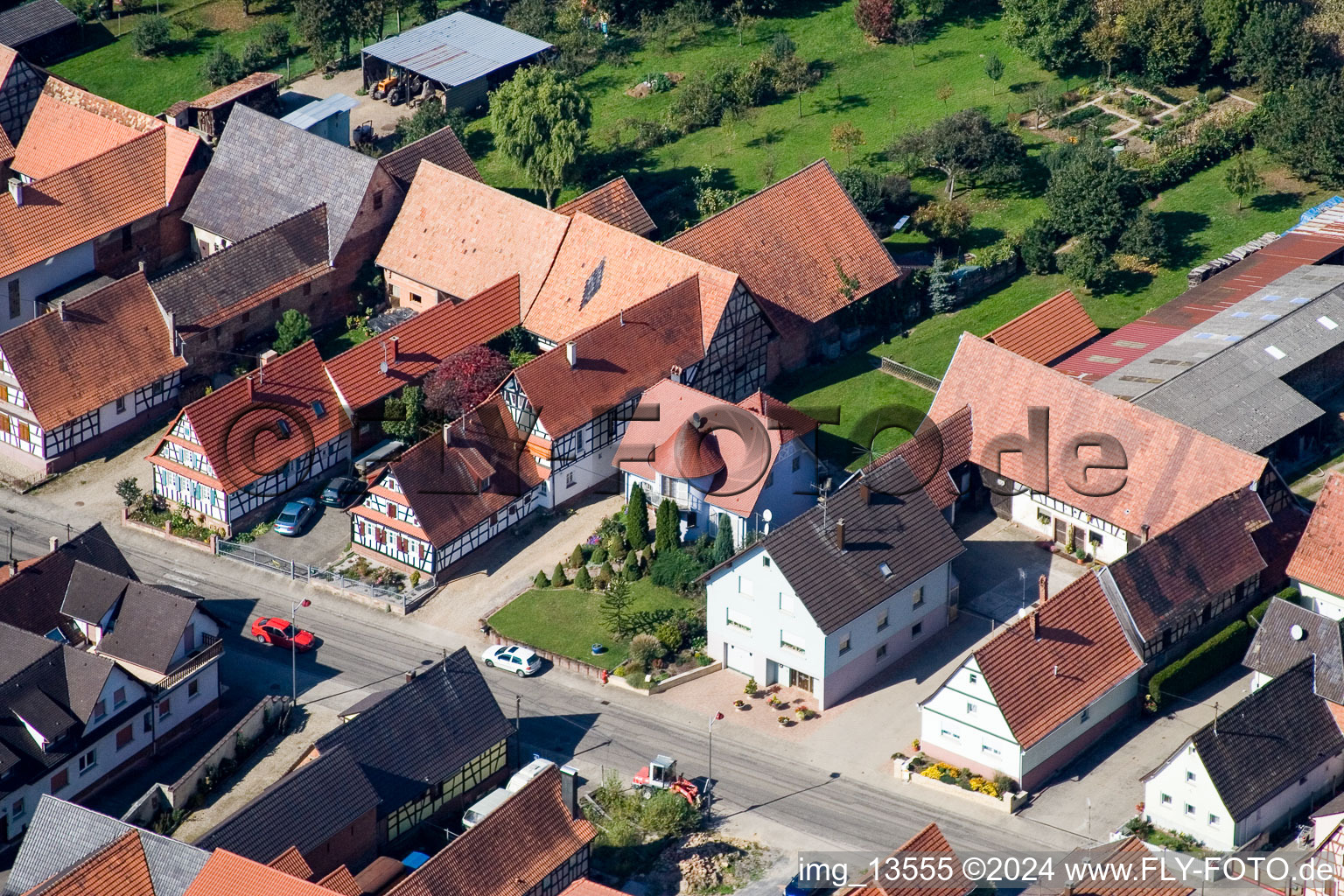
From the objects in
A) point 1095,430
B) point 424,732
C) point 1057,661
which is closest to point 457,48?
Result: point 1095,430

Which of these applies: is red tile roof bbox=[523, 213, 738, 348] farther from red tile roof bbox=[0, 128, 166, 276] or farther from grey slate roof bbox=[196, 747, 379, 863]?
grey slate roof bbox=[196, 747, 379, 863]

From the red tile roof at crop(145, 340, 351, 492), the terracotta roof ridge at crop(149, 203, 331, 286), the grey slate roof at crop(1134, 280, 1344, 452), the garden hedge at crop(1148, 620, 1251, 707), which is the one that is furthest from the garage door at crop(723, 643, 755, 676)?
the terracotta roof ridge at crop(149, 203, 331, 286)

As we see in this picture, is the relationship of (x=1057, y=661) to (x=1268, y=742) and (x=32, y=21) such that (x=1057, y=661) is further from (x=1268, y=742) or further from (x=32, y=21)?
(x=32, y=21)

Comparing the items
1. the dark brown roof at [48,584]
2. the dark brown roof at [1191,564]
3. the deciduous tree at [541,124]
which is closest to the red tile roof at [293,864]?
the dark brown roof at [48,584]

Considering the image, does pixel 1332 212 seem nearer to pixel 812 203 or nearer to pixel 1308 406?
pixel 1308 406

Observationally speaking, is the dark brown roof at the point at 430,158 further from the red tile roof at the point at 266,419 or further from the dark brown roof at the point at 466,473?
the dark brown roof at the point at 466,473

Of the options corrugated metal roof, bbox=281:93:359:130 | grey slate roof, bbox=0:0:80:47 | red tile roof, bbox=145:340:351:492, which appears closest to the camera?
red tile roof, bbox=145:340:351:492
